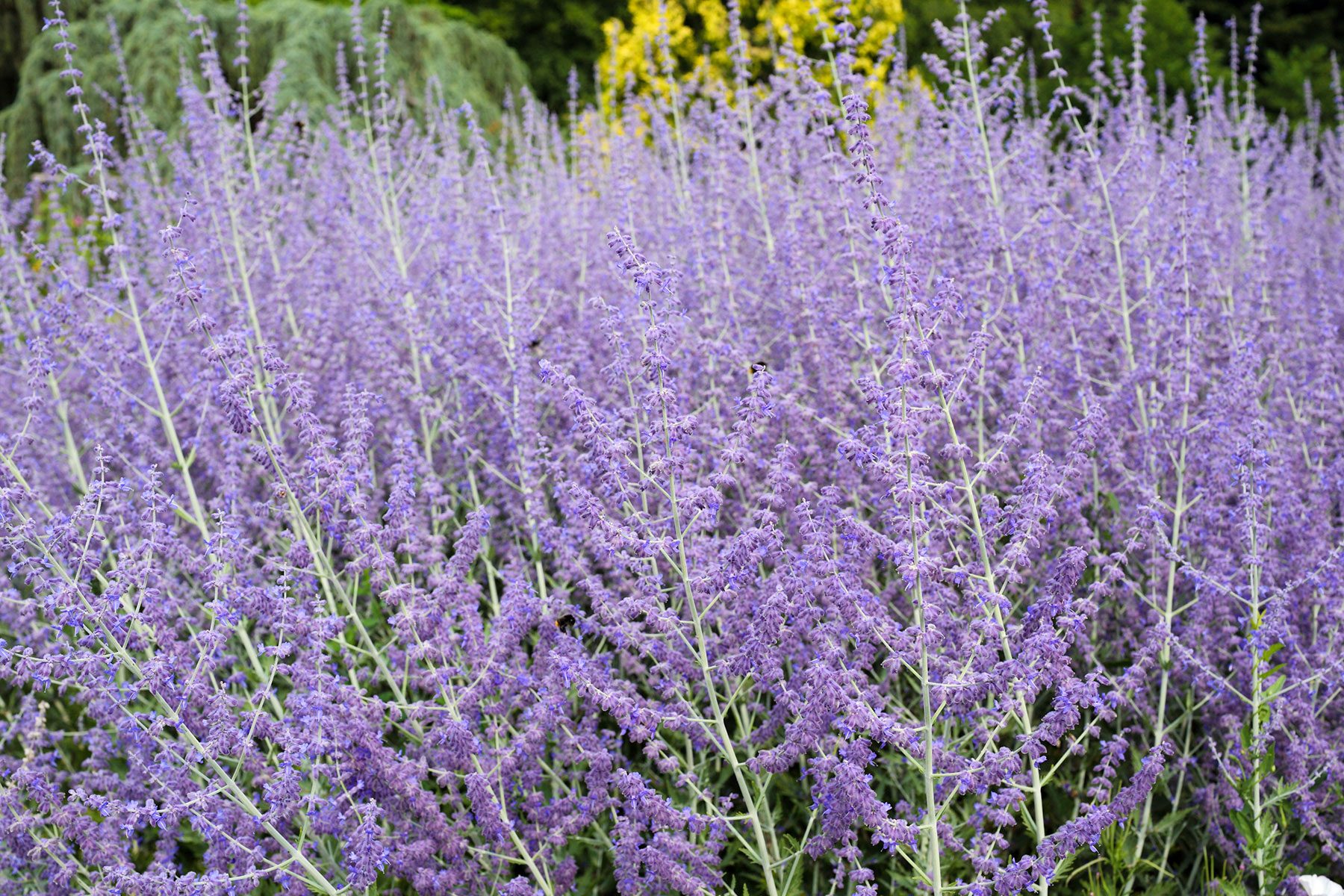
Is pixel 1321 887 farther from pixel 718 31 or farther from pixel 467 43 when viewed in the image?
pixel 467 43

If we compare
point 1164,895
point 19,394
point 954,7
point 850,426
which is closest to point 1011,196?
point 850,426

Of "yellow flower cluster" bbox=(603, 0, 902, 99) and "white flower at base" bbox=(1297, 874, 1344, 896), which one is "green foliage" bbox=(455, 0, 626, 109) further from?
"white flower at base" bbox=(1297, 874, 1344, 896)

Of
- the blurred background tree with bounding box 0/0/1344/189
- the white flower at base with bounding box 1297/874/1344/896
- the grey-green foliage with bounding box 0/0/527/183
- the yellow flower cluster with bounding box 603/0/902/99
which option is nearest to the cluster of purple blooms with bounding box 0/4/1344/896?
the white flower at base with bounding box 1297/874/1344/896

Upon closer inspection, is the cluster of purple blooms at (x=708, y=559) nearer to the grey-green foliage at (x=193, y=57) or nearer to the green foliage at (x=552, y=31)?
the grey-green foliage at (x=193, y=57)

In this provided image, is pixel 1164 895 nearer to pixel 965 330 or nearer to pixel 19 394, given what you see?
pixel 965 330

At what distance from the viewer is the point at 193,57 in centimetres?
1099

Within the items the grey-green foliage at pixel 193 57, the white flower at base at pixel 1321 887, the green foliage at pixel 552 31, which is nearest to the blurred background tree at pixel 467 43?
the grey-green foliage at pixel 193 57

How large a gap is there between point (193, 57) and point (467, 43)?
2.77 metres

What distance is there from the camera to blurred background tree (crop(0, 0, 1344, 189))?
1044 centimetres

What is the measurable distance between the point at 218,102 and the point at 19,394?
1.48 metres

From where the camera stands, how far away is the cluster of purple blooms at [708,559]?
250cm

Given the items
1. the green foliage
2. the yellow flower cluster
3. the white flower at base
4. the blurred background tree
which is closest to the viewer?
the white flower at base

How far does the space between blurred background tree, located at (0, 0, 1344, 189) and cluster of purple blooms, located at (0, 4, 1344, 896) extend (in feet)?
17.4

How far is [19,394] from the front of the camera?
4672 mm
